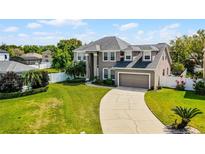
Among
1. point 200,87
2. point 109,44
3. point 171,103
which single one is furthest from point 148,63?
point 171,103

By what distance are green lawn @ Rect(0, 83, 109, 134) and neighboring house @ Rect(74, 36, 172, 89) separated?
3.93 metres

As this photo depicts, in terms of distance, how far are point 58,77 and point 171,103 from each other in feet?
51.3

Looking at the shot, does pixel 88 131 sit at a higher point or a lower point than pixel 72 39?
lower

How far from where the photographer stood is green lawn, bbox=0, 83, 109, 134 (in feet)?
39.0

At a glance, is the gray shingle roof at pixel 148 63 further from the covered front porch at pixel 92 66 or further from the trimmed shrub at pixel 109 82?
the covered front porch at pixel 92 66

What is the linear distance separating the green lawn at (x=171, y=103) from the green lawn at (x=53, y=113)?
4.08 metres

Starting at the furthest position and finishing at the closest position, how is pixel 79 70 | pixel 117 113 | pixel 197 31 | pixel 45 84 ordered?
pixel 197 31, pixel 79 70, pixel 45 84, pixel 117 113

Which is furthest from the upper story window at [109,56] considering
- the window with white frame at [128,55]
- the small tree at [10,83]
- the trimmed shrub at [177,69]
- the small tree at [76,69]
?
the small tree at [10,83]

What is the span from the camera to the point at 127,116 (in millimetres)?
13852
